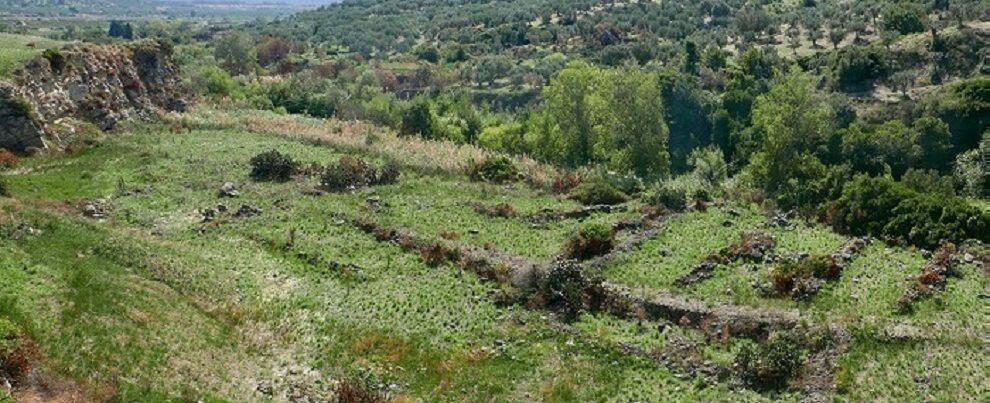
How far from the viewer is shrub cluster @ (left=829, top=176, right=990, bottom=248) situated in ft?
117

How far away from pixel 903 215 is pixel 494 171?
83.7ft

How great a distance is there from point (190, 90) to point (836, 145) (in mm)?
57303

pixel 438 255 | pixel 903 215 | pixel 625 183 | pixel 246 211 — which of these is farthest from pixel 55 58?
pixel 903 215

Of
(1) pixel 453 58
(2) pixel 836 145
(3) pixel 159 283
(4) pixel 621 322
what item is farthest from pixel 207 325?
(1) pixel 453 58

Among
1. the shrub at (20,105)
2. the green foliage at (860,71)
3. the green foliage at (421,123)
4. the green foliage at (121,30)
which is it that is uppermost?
the shrub at (20,105)

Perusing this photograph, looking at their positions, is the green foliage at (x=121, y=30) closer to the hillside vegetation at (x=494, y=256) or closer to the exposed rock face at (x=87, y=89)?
the hillside vegetation at (x=494, y=256)

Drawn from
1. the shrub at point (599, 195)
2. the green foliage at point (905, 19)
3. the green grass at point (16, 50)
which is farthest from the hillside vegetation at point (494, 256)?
the green foliage at point (905, 19)

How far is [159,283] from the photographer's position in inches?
1241

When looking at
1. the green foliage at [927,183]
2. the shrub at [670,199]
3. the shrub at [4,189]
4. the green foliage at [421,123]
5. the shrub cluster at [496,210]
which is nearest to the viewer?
the shrub at [4,189]

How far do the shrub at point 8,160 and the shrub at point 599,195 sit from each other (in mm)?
32612

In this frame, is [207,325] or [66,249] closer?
[207,325]

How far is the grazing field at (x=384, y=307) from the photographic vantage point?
82.0 ft

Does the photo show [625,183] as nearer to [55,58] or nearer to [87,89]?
[87,89]

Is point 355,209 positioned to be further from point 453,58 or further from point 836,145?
point 453,58
